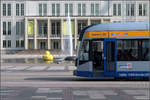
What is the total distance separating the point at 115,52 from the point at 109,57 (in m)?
0.44

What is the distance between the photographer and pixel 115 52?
56.3 ft

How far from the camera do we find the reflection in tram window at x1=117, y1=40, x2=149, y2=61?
1712 centimetres

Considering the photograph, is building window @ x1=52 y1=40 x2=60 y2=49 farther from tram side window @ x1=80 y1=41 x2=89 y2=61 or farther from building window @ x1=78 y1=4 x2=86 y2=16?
tram side window @ x1=80 y1=41 x2=89 y2=61

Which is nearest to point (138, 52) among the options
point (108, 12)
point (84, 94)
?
point (84, 94)

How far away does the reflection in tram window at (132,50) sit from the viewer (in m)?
17.1

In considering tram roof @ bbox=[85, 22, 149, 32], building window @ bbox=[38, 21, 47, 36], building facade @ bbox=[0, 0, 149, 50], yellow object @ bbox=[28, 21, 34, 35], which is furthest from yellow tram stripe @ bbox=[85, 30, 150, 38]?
building window @ bbox=[38, 21, 47, 36]

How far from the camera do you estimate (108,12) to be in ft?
248

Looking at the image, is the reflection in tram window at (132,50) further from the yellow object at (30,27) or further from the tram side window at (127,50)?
the yellow object at (30,27)

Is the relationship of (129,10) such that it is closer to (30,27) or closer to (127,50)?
(30,27)

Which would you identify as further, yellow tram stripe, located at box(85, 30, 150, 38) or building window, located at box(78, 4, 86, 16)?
building window, located at box(78, 4, 86, 16)

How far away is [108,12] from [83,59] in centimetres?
5953

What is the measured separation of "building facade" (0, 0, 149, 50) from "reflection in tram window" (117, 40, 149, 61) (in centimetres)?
5702

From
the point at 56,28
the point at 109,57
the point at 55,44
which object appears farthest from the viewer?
the point at 55,44

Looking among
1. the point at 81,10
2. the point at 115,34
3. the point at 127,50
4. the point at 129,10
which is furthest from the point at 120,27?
the point at 81,10
